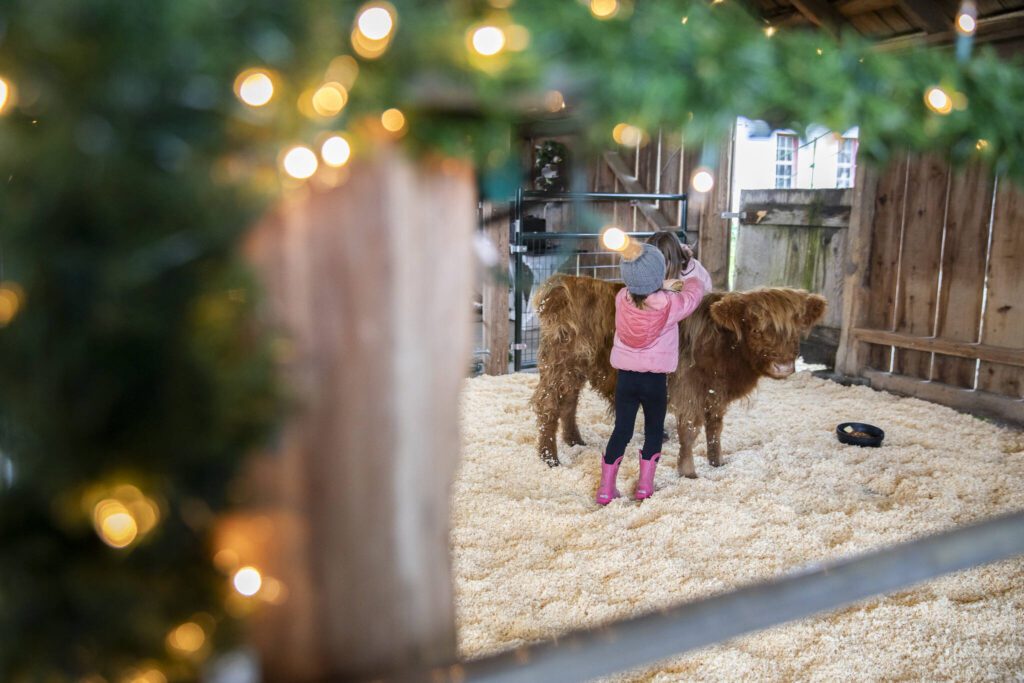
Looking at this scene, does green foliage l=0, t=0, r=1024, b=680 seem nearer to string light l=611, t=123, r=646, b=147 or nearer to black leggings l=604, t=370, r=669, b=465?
string light l=611, t=123, r=646, b=147

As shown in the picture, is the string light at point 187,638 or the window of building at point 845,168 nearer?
the string light at point 187,638

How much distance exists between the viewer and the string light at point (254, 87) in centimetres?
68

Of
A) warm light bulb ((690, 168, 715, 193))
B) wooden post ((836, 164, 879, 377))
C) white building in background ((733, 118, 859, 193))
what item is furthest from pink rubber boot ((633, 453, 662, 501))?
white building in background ((733, 118, 859, 193))

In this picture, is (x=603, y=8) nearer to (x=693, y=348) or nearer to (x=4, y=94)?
(x=4, y=94)

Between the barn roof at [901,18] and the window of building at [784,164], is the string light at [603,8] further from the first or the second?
the window of building at [784,164]

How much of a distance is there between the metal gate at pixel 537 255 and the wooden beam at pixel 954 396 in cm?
165

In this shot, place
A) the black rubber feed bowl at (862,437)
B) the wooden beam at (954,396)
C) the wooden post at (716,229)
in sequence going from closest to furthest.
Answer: the black rubber feed bowl at (862,437) → the wooden beam at (954,396) → the wooden post at (716,229)

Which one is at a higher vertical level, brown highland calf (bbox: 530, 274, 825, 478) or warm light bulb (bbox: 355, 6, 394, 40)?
warm light bulb (bbox: 355, 6, 394, 40)

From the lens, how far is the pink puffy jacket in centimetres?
285

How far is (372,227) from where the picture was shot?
790 mm

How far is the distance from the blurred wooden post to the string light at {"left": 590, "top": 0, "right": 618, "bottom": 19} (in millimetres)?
271

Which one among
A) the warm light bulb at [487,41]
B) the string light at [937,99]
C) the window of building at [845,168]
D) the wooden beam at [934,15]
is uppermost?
the wooden beam at [934,15]

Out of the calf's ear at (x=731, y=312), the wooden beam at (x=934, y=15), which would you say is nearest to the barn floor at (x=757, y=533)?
the calf's ear at (x=731, y=312)

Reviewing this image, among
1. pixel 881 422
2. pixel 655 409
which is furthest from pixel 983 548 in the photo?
pixel 881 422
